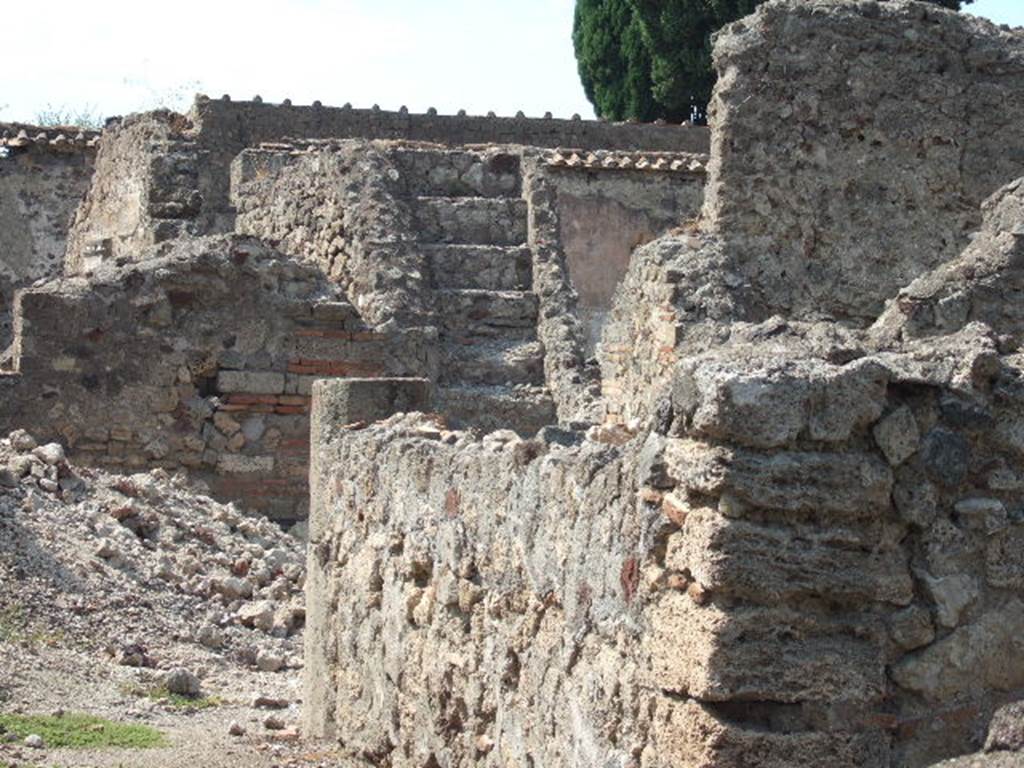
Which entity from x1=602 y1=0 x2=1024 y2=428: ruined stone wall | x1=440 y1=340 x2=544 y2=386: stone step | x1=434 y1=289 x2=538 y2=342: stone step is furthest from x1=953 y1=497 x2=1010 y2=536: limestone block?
x1=434 y1=289 x2=538 y2=342: stone step

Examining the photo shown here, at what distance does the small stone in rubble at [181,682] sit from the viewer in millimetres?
9367

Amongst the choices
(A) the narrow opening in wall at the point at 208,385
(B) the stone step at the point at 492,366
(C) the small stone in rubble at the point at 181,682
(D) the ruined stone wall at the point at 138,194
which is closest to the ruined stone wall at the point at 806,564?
(C) the small stone in rubble at the point at 181,682

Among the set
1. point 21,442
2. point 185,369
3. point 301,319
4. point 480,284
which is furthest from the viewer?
point 480,284

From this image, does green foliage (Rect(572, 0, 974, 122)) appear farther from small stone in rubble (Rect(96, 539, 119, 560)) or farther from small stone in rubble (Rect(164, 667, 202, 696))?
small stone in rubble (Rect(164, 667, 202, 696))

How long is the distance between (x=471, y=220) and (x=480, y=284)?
2.43 feet

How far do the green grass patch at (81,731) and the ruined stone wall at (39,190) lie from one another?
54.6 ft

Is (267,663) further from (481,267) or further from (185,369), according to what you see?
(481,267)

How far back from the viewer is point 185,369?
13672 millimetres

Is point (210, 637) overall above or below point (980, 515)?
below

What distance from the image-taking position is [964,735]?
4582 mm

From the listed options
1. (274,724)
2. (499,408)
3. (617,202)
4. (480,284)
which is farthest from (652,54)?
(274,724)

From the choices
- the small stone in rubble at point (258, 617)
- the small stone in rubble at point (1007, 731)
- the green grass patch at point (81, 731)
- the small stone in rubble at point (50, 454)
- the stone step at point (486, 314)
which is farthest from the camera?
the stone step at point (486, 314)

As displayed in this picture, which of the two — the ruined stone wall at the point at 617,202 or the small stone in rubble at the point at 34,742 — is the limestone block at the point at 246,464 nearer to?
the small stone in rubble at the point at 34,742

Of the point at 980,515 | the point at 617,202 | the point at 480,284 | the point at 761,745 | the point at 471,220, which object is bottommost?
the point at 761,745
